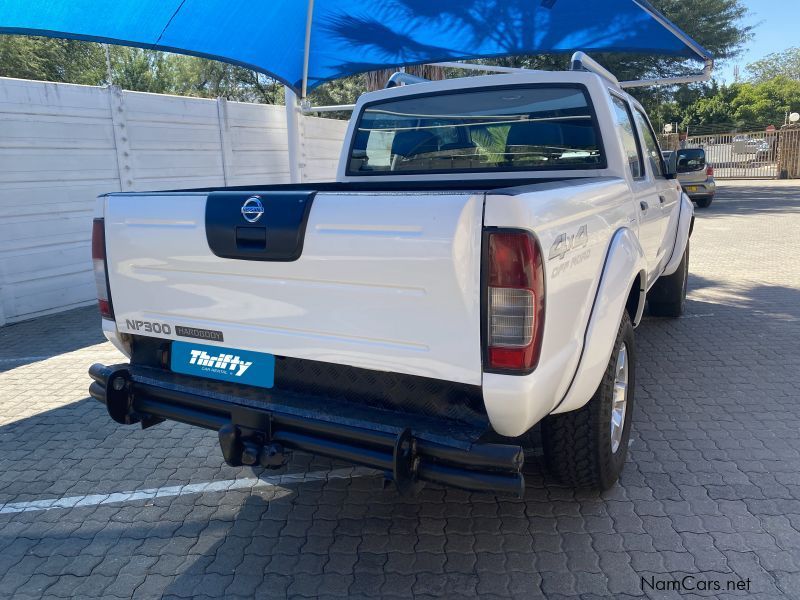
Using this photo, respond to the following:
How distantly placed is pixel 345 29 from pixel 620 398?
6.13m

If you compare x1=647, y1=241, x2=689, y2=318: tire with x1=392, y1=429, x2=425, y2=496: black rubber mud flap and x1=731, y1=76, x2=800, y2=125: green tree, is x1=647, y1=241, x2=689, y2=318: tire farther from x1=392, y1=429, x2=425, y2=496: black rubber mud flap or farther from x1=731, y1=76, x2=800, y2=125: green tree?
x1=731, y1=76, x2=800, y2=125: green tree

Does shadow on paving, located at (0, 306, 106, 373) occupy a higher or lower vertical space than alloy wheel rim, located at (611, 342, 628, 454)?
lower

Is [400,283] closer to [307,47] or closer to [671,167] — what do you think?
[671,167]

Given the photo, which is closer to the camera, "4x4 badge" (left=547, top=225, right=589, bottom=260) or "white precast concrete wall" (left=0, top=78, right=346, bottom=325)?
"4x4 badge" (left=547, top=225, right=589, bottom=260)

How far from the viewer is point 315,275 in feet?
8.11

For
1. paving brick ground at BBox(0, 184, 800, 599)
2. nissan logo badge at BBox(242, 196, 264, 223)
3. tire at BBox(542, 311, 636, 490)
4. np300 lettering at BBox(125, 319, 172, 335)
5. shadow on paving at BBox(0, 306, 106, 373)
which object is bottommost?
paving brick ground at BBox(0, 184, 800, 599)

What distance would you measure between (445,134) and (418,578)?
2.89 m

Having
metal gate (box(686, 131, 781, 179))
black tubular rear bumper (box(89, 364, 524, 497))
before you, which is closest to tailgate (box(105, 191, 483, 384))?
black tubular rear bumper (box(89, 364, 524, 497))

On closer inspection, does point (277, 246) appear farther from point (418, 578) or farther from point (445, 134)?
point (445, 134)

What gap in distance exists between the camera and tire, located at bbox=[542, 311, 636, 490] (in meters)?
2.83

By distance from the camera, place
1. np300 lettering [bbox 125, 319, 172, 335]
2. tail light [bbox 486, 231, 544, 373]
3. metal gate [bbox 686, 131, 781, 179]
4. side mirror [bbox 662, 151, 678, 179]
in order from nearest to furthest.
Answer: tail light [bbox 486, 231, 544, 373] → np300 lettering [bbox 125, 319, 172, 335] → side mirror [bbox 662, 151, 678, 179] → metal gate [bbox 686, 131, 781, 179]

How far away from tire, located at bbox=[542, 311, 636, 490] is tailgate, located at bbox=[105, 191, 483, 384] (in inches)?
32.0

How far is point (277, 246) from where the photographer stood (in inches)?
99.1

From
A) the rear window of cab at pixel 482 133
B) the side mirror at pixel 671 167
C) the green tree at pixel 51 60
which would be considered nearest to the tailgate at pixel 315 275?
the rear window of cab at pixel 482 133
